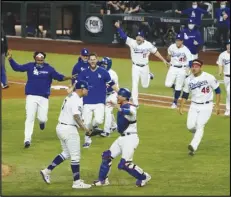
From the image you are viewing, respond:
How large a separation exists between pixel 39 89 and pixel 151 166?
120 inches

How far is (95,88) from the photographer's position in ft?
53.6

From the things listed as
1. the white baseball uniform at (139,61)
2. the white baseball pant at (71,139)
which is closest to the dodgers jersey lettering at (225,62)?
the white baseball uniform at (139,61)

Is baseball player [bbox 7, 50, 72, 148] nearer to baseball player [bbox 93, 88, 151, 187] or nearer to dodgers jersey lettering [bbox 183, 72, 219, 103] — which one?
dodgers jersey lettering [bbox 183, 72, 219, 103]

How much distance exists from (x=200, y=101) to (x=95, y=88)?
89.8 inches

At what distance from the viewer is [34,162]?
15.0 m

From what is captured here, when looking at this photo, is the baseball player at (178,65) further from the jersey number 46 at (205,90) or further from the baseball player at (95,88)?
the jersey number 46 at (205,90)

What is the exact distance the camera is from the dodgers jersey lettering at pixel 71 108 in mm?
12766

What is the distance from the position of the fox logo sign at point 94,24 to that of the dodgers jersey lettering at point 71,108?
25.1 m

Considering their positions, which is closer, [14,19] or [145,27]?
[145,27]

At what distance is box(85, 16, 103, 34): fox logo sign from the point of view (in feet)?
124

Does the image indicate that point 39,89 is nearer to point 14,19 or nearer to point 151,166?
point 151,166

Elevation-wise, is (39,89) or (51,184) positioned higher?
(39,89)

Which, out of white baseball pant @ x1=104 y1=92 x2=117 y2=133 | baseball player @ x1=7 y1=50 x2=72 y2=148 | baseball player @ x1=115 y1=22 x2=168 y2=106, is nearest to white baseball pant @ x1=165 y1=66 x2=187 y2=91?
baseball player @ x1=115 y1=22 x2=168 y2=106

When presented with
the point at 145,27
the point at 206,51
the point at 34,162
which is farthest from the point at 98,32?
the point at 34,162
